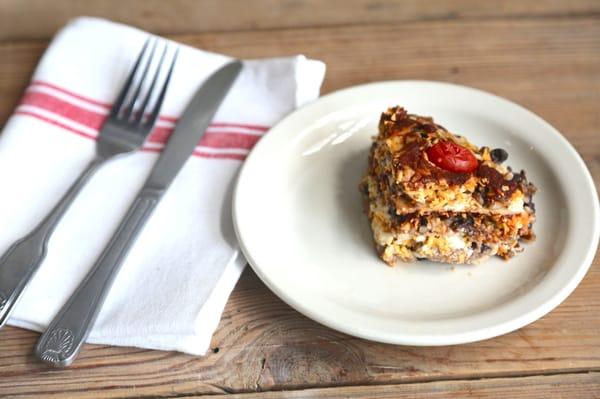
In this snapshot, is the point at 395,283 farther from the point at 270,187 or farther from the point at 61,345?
the point at 61,345

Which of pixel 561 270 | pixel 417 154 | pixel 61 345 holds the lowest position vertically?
pixel 61 345

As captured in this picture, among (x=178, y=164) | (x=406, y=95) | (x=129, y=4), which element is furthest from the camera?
(x=129, y=4)

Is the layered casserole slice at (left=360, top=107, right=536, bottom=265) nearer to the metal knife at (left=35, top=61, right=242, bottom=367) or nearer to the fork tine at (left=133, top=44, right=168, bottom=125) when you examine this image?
the metal knife at (left=35, top=61, right=242, bottom=367)

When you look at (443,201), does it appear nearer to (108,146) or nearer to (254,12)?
(108,146)

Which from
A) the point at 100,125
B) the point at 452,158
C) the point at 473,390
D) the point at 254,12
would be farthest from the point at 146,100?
the point at 473,390

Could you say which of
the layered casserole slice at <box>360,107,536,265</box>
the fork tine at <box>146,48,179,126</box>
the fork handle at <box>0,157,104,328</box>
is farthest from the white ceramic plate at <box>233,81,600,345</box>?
the fork handle at <box>0,157,104,328</box>

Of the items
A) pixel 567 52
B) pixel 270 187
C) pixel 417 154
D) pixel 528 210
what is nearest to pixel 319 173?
pixel 270 187
